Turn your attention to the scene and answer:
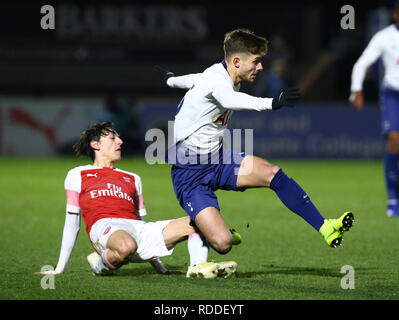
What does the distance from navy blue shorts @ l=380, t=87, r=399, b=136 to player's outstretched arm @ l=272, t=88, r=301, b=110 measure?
465 centimetres

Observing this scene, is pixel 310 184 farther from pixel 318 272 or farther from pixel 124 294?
pixel 124 294

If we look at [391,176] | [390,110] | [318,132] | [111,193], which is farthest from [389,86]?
[318,132]

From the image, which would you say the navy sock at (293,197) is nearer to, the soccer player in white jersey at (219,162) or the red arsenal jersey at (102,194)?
the soccer player in white jersey at (219,162)

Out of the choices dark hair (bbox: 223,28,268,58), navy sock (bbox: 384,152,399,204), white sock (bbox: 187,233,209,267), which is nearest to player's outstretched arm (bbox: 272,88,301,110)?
dark hair (bbox: 223,28,268,58)

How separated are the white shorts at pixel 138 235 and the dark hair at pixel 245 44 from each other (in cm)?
143

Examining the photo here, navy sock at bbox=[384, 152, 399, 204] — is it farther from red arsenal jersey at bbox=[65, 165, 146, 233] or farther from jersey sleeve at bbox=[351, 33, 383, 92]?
red arsenal jersey at bbox=[65, 165, 146, 233]

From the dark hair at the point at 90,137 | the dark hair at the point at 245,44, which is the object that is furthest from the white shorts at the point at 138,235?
the dark hair at the point at 245,44

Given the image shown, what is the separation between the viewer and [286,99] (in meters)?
5.79

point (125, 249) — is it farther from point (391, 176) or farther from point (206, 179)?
point (391, 176)

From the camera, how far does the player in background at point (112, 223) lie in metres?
6.34
